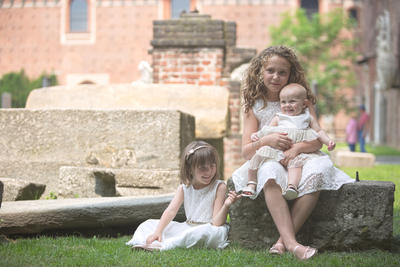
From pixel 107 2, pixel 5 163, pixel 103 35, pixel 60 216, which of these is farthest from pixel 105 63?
pixel 60 216

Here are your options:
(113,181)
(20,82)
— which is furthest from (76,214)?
(20,82)

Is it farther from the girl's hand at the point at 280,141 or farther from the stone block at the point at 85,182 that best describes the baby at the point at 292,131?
the stone block at the point at 85,182

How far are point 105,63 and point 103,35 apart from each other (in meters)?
1.48

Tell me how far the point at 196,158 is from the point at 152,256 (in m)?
0.70

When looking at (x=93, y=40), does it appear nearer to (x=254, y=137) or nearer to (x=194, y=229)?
(x=254, y=137)

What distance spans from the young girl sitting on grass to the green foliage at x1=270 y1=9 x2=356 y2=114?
63.1ft

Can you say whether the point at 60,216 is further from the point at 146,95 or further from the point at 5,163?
the point at 146,95

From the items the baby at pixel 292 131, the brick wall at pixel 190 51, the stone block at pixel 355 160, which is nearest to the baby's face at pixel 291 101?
the baby at pixel 292 131

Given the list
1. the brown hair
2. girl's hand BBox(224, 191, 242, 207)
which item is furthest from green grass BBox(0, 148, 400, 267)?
the brown hair

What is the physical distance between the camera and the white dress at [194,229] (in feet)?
9.75

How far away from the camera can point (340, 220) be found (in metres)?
2.87

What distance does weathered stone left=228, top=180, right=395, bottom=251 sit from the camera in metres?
2.82

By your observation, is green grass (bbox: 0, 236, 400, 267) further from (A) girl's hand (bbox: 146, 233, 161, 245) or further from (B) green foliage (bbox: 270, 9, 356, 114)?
(B) green foliage (bbox: 270, 9, 356, 114)

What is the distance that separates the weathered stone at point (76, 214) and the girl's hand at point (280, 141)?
89 centimetres
